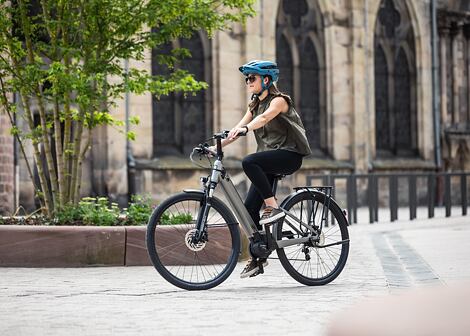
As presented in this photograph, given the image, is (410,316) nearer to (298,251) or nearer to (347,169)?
(298,251)

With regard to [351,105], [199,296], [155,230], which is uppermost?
[351,105]

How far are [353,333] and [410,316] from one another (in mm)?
94

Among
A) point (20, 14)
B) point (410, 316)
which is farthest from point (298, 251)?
point (410, 316)

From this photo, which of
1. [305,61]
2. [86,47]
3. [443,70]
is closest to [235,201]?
[86,47]

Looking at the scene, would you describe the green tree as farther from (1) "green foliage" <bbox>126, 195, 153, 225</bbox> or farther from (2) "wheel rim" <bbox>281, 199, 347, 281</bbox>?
(2) "wheel rim" <bbox>281, 199, 347, 281</bbox>

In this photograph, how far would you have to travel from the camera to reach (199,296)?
5.69 metres

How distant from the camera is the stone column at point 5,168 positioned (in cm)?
1515

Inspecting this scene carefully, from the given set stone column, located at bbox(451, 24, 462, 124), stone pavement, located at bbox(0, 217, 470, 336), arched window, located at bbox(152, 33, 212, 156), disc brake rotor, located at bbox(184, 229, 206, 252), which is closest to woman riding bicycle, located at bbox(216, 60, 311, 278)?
disc brake rotor, located at bbox(184, 229, 206, 252)

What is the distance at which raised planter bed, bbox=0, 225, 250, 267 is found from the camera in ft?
24.9

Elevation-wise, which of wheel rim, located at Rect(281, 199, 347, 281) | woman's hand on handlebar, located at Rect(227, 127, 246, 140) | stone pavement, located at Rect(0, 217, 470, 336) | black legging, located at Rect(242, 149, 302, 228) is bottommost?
stone pavement, located at Rect(0, 217, 470, 336)

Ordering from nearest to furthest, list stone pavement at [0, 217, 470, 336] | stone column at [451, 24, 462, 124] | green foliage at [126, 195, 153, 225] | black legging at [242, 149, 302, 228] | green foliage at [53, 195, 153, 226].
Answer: stone pavement at [0, 217, 470, 336] → black legging at [242, 149, 302, 228] → green foliage at [53, 195, 153, 226] → green foliage at [126, 195, 153, 225] → stone column at [451, 24, 462, 124]

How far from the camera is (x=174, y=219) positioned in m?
6.09

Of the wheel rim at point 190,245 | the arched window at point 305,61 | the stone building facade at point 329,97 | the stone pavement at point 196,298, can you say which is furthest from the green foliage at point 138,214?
the arched window at point 305,61

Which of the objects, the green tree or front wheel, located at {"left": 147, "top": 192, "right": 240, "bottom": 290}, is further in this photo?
the green tree
